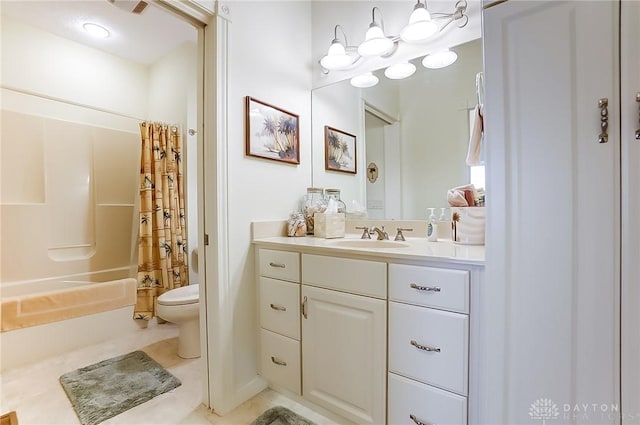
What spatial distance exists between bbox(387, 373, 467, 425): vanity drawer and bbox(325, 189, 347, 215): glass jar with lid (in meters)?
1.09

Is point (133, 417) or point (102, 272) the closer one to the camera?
point (133, 417)

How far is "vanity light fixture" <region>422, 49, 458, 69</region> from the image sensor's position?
1.53m

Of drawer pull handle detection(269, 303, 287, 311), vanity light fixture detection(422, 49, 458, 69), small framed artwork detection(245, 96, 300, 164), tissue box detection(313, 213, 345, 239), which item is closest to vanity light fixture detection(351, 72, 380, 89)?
vanity light fixture detection(422, 49, 458, 69)

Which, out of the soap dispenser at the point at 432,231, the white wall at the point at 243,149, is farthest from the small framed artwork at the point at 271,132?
the soap dispenser at the point at 432,231

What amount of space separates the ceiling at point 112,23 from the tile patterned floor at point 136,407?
7.65ft

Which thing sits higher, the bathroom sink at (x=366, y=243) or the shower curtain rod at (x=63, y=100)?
the shower curtain rod at (x=63, y=100)

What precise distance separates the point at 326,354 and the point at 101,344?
6.57ft

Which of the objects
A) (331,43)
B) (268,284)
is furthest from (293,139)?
(268,284)

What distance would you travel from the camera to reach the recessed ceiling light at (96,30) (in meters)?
2.30

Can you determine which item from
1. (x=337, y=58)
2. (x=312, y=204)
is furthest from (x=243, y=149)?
(x=337, y=58)

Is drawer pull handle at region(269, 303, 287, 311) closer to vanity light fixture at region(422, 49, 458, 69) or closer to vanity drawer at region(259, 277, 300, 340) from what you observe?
vanity drawer at region(259, 277, 300, 340)

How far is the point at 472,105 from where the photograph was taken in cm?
152

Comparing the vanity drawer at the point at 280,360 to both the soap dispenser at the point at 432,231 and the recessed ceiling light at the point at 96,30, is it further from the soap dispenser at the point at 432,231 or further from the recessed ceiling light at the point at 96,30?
the recessed ceiling light at the point at 96,30

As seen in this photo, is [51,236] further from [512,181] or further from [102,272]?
[512,181]
